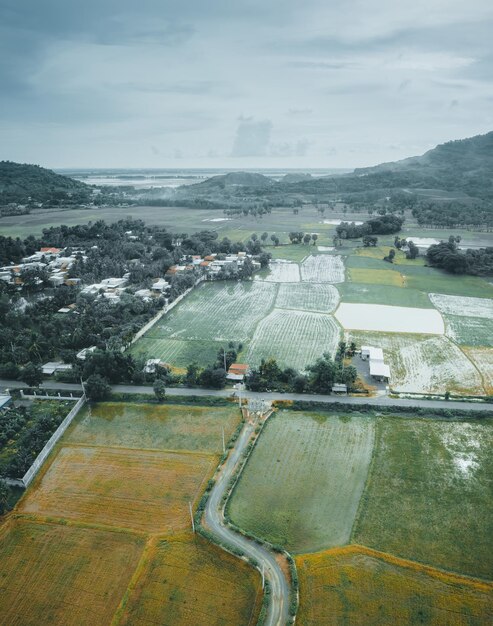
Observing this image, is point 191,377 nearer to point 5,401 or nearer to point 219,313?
point 5,401

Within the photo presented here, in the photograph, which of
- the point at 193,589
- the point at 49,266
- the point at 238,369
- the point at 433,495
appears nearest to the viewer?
the point at 193,589

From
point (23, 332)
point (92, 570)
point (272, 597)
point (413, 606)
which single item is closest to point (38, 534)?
point (92, 570)

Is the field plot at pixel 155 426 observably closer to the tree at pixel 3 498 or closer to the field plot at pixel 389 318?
the tree at pixel 3 498

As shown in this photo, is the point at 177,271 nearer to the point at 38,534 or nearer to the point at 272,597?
the point at 38,534

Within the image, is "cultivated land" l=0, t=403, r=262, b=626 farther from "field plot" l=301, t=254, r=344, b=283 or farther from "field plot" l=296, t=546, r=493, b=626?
"field plot" l=301, t=254, r=344, b=283

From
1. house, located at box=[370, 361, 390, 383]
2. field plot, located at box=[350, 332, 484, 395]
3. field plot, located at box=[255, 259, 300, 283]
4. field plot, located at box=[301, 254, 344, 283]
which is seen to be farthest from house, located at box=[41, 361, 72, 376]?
field plot, located at box=[301, 254, 344, 283]

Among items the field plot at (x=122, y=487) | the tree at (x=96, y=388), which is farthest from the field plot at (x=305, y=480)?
the tree at (x=96, y=388)

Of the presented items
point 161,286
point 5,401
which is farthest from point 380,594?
point 161,286

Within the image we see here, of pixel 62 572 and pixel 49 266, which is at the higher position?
pixel 49 266
